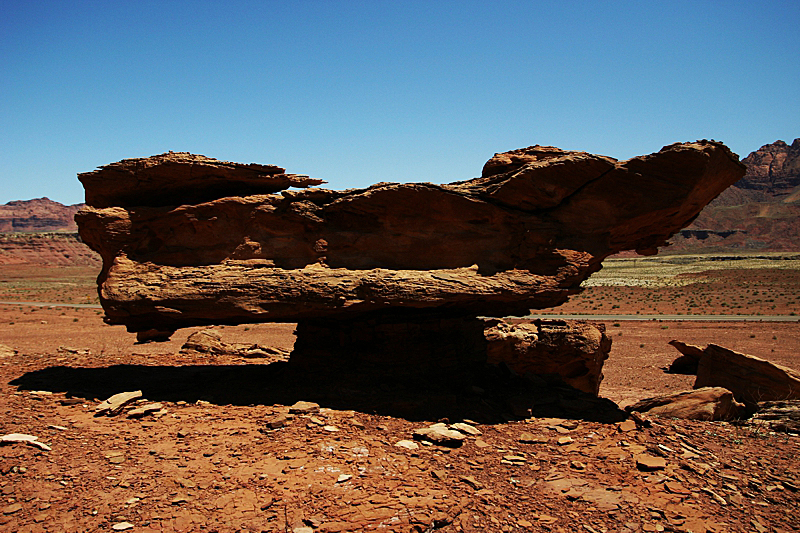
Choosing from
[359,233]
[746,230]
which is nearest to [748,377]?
[359,233]

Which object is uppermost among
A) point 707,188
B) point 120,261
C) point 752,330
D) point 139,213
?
point 707,188

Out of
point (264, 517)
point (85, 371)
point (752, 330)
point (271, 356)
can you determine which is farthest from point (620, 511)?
point (752, 330)

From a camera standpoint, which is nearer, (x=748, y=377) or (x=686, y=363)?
(x=748, y=377)

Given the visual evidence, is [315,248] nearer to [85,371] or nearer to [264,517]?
[264,517]

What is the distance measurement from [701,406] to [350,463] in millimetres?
6923

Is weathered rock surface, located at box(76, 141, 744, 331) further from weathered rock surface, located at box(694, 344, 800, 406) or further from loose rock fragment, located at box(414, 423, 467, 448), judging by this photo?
weathered rock surface, located at box(694, 344, 800, 406)

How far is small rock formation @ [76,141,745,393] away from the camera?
30.9ft

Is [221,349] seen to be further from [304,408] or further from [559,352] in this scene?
[559,352]

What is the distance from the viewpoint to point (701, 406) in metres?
9.66

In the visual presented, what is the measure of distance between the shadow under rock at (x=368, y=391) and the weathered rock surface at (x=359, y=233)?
1.32m

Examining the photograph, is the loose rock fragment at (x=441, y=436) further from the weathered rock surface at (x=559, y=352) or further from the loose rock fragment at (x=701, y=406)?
the weathered rock surface at (x=559, y=352)

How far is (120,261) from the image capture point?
10055 millimetres

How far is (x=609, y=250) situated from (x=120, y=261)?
9868 mm

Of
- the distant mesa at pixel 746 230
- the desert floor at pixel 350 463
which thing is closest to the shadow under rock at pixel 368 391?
the desert floor at pixel 350 463
